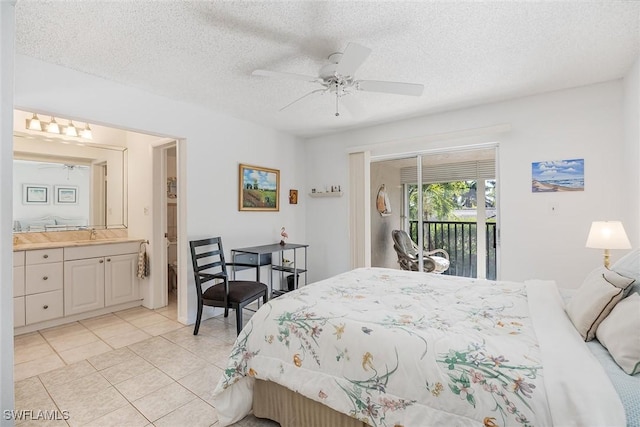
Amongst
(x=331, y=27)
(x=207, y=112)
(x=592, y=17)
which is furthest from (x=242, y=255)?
(x=592, y=17)

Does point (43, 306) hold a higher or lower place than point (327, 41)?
lower

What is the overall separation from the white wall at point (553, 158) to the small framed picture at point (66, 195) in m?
4.47

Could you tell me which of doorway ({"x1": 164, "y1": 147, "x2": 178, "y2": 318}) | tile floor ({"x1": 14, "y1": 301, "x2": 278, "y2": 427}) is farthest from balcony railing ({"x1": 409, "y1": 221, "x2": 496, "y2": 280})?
doorway ({"x1": 164, "y1": 147, "x2": 178, "y2": 318})

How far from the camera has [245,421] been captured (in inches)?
70.4

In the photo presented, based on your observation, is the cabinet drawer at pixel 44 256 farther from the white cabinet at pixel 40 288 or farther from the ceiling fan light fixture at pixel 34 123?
the ceiling fan light fixture at pixel 34 123

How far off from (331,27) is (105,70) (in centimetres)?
199

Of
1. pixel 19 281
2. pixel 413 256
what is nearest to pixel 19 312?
pixel 19 281

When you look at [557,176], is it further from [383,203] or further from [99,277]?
[99,277]

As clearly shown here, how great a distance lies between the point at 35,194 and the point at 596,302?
5.17 metres

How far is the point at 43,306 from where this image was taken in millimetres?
3162

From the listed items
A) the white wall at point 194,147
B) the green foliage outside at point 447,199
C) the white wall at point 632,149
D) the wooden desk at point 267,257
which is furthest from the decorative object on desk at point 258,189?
the white wall at point 632,149

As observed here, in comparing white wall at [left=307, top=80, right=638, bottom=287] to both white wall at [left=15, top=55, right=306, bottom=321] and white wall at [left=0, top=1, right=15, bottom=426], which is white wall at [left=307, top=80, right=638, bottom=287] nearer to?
white wall at [left=15, top=55, right=306, bottom=321]

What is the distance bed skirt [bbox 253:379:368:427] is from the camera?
1.47 meters

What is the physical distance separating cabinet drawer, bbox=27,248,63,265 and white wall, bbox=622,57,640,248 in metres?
5.47
